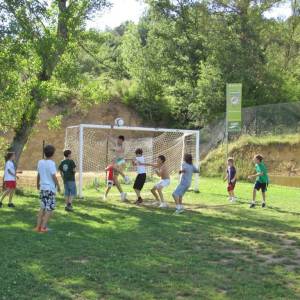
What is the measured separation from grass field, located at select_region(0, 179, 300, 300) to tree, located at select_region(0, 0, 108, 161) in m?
4.69

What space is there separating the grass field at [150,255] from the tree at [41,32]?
15.4ft

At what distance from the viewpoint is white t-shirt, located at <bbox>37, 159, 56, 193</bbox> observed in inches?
387

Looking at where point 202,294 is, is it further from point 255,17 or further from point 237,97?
point 255,17

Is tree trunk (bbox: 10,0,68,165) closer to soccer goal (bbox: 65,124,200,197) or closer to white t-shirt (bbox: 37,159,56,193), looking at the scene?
soccer goal (bbox: 65,124,200,197)

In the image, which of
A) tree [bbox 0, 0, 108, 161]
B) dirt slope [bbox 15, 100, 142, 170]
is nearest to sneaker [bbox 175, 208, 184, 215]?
tree [bbox 0, 0, 108, 161]

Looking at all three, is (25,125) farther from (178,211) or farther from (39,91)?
(178,211)

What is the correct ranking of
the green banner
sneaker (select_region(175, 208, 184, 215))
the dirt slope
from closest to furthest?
sneaker (select_region(175, 208, 184, 215)) → the green banner → the dirt slope

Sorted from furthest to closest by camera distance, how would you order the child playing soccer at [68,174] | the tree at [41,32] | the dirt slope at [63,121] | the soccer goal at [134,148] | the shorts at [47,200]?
the dirt slope at [63,121]
the soccer goal at [134,148]
the tree at [41,32]
the child playing soccer at [68,174]
the shorts at [47,200]

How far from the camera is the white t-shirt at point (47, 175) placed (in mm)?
9828

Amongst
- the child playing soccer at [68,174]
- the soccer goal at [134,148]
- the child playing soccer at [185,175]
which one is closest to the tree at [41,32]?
the soccer goal at [134,148]

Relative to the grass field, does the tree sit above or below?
above

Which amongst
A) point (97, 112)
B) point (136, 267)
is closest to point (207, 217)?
point (136, 267)

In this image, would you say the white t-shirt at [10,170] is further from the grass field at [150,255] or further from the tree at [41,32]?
the tree at [41,32]

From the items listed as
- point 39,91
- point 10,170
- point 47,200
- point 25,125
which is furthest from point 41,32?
point 47,200
